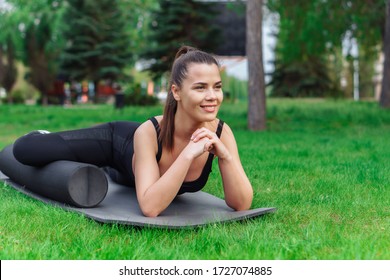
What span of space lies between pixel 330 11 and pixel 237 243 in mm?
15455

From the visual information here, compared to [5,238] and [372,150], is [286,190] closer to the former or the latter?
[5,238]

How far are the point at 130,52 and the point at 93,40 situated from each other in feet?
7.29

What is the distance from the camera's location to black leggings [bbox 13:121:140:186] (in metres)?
5.26

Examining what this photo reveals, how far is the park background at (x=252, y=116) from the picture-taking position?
3801mm

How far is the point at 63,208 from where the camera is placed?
4789mm

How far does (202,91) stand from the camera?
13.8ft

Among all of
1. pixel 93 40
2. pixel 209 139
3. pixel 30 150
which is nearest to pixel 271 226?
pixel 209 139

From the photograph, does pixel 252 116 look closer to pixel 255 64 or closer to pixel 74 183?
pixel 255 64

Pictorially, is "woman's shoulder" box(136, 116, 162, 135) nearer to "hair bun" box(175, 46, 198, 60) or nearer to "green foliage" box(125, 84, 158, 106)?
"hair bun" box(175, 46, 198, 60)

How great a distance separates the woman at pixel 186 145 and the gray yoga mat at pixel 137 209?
5.8 inches

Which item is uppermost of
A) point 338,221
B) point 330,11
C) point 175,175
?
point 330,11

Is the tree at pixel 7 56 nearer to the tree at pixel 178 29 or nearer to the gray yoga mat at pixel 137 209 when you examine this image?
the tree at pixel 178 29

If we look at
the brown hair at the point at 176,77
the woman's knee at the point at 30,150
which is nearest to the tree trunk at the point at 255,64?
the woman's knee at the point at 30,150

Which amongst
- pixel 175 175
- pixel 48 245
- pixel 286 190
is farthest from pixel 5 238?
pixel 286 190
